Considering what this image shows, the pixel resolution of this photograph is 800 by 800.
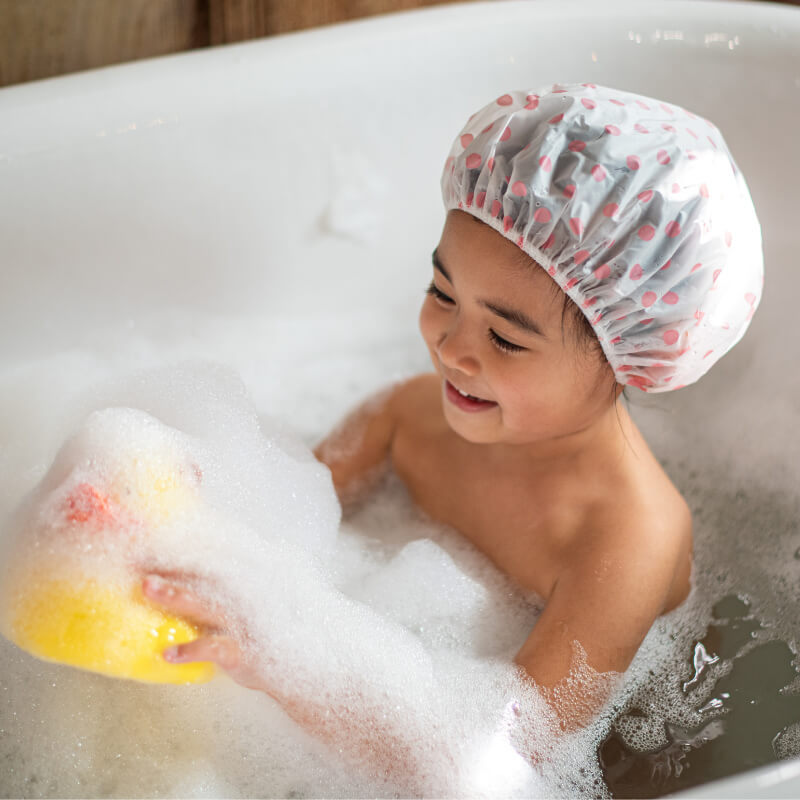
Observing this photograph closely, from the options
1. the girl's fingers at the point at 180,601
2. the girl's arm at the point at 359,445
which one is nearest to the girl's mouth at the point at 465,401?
the girl's arm at the point at 359,445

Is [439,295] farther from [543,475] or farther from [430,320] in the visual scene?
[543,475]

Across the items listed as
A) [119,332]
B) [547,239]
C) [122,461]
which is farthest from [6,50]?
[547,239]

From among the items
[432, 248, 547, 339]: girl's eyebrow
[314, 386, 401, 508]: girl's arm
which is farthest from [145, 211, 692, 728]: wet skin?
[314, 386, 401, 508]: girl's arm

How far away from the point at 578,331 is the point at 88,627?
52cm

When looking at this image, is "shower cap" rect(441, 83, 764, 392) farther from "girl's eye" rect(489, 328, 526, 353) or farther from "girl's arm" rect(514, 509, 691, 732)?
"girl's arm" rect(514, 509, 691, 732)

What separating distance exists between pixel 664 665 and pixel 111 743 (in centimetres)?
62

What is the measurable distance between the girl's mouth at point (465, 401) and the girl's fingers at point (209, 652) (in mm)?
355

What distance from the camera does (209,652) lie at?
2.66 ft

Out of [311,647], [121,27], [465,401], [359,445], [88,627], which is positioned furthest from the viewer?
[121,27]

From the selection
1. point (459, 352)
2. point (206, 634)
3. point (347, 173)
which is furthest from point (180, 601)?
point (347, 173)

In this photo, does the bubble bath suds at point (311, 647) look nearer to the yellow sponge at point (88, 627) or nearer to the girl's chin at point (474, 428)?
the yellow sponge at point (88, 627)

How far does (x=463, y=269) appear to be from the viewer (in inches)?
36.1

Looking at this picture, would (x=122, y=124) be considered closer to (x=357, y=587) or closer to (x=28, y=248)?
(x=28, y=248)

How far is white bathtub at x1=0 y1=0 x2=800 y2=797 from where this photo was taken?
1263mm
